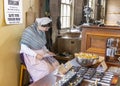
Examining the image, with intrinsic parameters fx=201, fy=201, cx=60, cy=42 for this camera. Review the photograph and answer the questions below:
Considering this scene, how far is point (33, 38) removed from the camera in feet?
9.66

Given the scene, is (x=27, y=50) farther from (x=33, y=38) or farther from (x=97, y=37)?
(x=97, y=37)

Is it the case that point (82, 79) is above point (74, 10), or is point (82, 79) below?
below

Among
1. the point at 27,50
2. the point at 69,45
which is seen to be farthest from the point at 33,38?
the point at 69,45

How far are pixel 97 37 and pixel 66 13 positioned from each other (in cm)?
217

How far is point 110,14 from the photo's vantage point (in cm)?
641

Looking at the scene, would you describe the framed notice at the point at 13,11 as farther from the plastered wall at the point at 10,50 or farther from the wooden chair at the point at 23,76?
the wooden chair at the point at 23,76

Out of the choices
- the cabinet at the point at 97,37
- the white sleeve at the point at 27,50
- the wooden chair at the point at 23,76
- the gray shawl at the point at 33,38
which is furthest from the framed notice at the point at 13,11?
the cabinet at the point at 97,37

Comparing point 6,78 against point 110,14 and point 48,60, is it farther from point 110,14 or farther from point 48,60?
point 110,14

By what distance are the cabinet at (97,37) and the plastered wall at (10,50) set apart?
1.05 m

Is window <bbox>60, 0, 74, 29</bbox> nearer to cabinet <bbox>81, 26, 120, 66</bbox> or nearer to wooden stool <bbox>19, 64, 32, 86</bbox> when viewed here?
wooden stool <bbox>19, 64, 32, 86</bbox>

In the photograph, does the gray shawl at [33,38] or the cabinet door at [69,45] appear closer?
the gray shawl at [33,38]

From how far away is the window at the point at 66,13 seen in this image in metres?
4.43

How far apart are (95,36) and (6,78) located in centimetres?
139

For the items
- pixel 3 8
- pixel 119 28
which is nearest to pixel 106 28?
pixel 119 28
